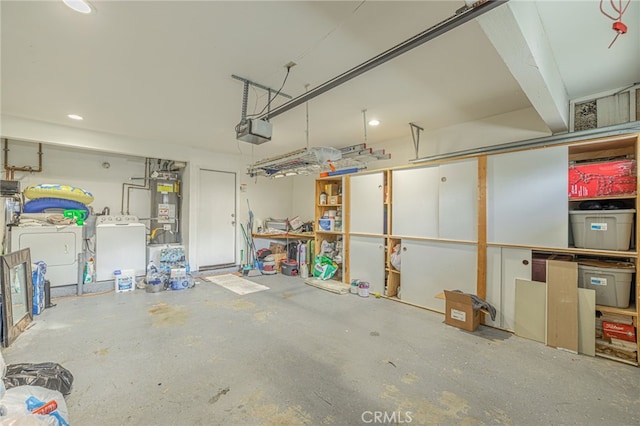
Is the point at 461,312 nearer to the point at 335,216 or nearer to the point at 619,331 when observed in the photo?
the point at 619,331

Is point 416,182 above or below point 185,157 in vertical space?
below

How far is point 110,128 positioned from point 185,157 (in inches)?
51.1

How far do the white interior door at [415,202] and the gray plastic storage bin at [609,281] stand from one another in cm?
149

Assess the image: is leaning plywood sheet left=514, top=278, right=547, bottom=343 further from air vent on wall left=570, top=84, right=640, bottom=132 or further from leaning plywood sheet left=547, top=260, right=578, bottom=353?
air vent on wall left=570, top=84, right=640, bottom=132

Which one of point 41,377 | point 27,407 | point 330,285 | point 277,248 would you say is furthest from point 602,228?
point 277,248

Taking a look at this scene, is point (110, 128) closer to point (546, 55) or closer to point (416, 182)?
point (416, 182)

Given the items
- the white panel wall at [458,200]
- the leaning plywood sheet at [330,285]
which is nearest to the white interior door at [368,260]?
the leaning plywood sheet at [330,285]

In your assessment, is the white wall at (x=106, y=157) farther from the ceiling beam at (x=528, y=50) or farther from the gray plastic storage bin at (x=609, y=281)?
the gray plastic storage bin at (x=609, y=281)

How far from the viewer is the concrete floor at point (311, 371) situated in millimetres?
1718

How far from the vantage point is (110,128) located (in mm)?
4184

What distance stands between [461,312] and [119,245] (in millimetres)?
5411

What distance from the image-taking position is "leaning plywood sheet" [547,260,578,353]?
99.7 inches

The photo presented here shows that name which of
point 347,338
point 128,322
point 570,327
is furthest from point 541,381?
point 128,322

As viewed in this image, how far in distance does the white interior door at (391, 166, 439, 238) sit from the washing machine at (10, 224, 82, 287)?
5.01 m
